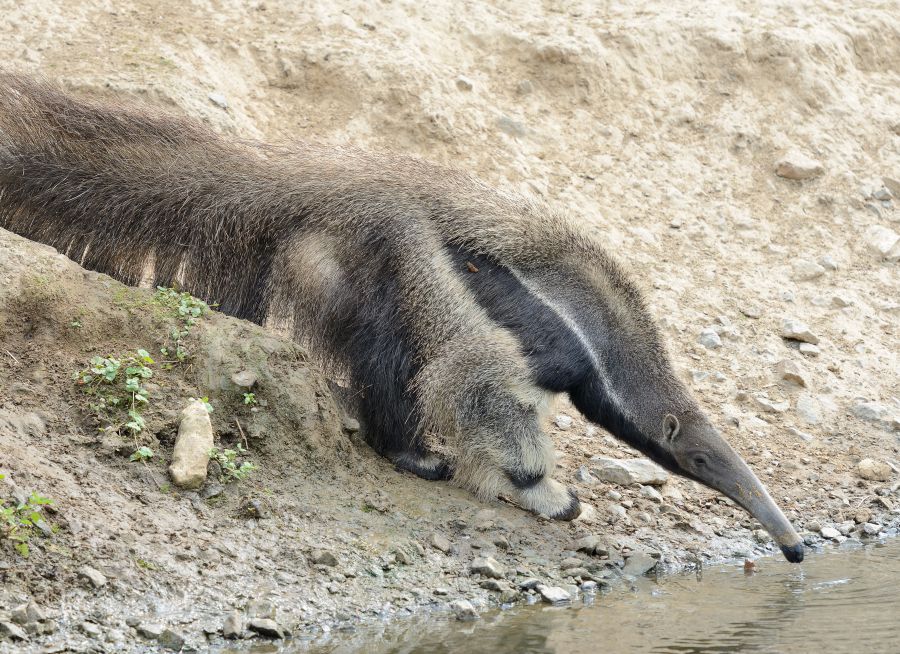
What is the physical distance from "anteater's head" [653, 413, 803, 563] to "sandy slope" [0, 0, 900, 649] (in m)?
0.47

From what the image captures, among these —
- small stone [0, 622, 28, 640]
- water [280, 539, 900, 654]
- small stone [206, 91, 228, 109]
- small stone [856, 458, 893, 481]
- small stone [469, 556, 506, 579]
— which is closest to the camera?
small stone [0, 622, 28, 640]

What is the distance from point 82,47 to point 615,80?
4.91 meters

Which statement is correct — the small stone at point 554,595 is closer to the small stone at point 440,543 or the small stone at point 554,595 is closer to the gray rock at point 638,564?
the small stone at point 440,543

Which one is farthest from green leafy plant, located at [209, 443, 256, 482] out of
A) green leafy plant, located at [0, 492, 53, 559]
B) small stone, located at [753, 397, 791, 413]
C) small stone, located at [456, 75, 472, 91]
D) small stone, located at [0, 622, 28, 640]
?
small stone, located at [456, 75, 472, 91]

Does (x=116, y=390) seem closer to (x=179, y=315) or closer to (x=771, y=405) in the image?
(x=179, y=315)

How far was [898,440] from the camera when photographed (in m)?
8.34

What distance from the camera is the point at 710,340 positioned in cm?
882

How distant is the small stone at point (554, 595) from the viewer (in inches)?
217

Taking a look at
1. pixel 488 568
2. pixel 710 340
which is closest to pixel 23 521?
pixel 488 568

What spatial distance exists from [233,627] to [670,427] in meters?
2.84

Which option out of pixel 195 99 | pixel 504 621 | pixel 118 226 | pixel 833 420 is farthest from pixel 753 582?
pixel 195 99

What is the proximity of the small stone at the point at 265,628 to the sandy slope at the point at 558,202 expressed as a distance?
15 centimetres

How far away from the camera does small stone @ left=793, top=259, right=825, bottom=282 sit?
9875mm

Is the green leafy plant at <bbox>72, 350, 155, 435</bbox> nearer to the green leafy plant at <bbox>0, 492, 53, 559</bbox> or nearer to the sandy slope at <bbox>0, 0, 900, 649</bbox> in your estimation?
the sandy slope at <bbox>0, 0, 900, 649</bbox>
